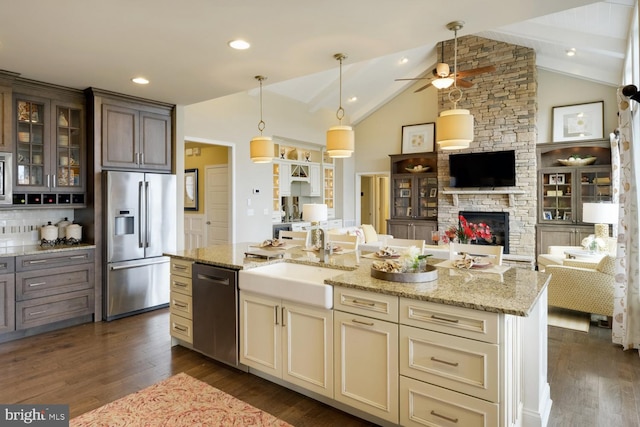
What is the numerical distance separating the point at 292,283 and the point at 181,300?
4.81ft

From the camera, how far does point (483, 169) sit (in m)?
7.80

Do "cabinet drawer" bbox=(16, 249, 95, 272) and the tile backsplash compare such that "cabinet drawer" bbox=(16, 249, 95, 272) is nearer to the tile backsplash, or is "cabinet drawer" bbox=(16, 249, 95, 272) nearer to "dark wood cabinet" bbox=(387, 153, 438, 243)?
the tile backsplash

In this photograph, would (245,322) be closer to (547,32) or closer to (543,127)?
(547,32)

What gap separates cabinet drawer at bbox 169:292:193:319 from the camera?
3.42 m

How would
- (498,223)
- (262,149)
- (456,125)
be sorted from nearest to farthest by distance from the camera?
(456,125) → (262,149) → (498,223)

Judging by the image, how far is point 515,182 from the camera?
7512 mm

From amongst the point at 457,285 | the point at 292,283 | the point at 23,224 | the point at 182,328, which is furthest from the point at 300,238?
the point at 23,224

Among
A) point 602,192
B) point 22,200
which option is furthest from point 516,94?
point 22,200

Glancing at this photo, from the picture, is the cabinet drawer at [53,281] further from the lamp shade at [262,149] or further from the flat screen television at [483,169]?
the flat screen television at [483,169]

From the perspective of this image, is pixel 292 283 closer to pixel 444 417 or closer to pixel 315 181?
pixel 444 417

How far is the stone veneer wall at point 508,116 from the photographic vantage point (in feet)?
24.3

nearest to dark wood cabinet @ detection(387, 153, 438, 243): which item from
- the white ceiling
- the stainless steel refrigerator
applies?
the white ceiling

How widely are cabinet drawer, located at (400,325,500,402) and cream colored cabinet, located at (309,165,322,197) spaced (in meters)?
6.88

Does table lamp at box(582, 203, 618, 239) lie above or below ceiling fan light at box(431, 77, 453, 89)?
below
